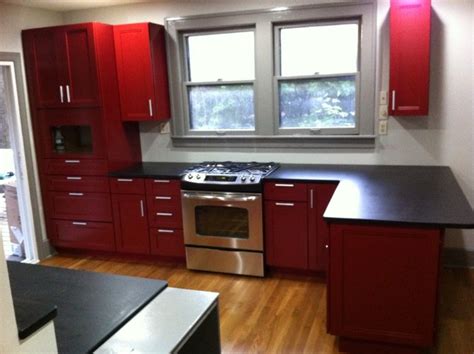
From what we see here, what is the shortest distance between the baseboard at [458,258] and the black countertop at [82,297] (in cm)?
298

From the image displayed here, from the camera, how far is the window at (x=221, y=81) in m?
4.07

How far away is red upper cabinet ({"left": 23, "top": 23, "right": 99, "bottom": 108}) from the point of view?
3898mm

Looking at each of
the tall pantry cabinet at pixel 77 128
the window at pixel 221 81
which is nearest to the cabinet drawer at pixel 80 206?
the tall pantry cabinet at pixel 77 128

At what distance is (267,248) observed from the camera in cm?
366

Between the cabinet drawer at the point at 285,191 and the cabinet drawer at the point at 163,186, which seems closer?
the cabinet drawer at the point at 285,191

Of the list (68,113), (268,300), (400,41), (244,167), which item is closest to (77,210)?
(68,113)

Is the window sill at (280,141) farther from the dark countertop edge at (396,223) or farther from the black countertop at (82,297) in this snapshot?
the black countertop at (82,297)

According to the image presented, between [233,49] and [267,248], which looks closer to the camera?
[267,248]

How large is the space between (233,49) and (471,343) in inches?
119

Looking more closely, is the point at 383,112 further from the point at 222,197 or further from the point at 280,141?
the point at 222,197

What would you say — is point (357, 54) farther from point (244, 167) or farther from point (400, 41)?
point (244, 167)

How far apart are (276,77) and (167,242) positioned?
1.81 meters

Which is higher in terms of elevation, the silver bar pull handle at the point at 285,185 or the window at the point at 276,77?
the window at the point at 276,77

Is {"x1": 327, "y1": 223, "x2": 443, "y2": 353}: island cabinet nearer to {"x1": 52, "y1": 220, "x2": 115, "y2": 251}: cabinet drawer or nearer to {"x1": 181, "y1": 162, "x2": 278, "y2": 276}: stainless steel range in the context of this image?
{"x1": 181, "y1": 162, "x2": 278, "y2": 276}: stainless steel range
